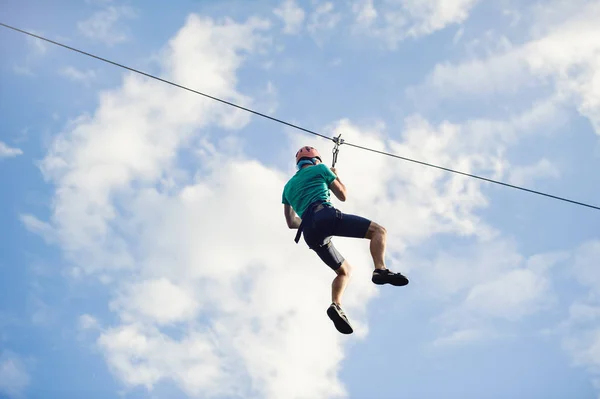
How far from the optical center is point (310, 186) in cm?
570

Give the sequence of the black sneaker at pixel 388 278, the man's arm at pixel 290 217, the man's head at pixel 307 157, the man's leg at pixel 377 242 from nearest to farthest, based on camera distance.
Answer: the black sneaker at pixel 388 278, the man's leg at pixel 377 242, the man's head at pixel 307 157, the man's arm at pixel 290 217

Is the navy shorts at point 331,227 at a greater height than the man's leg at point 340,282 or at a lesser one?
greater

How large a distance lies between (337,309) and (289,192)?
1.57 metres

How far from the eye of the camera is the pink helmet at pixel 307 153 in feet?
19.9

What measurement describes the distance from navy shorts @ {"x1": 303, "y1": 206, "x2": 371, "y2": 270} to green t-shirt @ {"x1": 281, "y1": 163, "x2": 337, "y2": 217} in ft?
0.77

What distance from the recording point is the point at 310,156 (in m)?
6.05

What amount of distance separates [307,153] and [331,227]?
116 cm

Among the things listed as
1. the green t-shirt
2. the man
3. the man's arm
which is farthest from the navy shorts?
the man's arm

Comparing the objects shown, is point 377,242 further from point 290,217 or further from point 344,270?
point 290,217

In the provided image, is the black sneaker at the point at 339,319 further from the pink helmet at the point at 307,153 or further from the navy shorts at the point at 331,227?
the pink helmet at the point at 307,153

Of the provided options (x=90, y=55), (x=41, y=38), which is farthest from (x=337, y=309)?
(x=41, y=38)

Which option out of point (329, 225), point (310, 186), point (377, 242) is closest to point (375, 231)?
point (377, 242)

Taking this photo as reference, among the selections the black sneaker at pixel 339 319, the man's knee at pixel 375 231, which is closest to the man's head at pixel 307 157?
the man's knee at pixel 375 231

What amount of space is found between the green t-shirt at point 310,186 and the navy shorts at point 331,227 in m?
0.23
